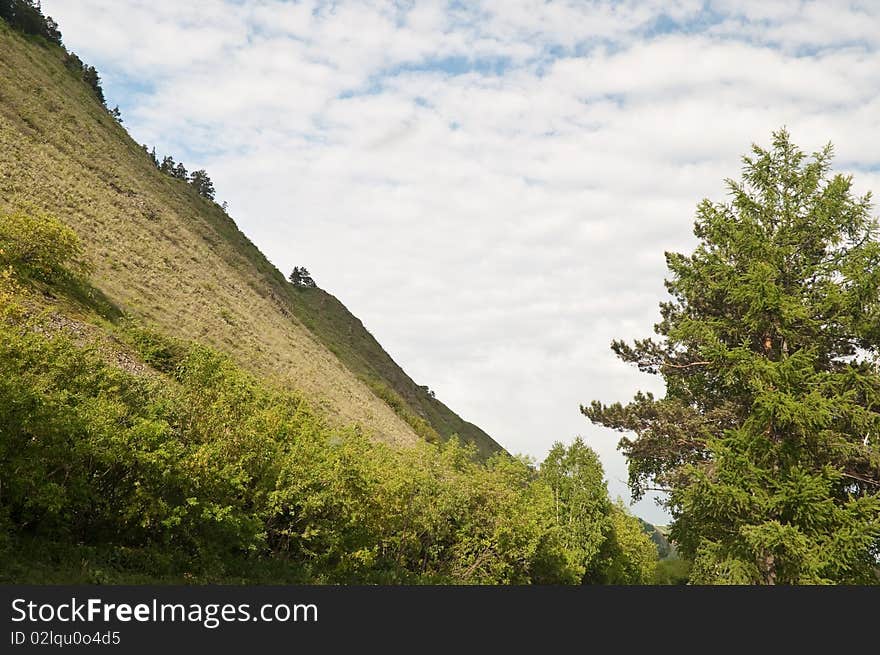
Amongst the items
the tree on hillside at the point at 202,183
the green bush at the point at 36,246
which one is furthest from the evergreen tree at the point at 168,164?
the green bush at the point at 36,246

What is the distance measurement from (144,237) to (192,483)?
45150 millimetres

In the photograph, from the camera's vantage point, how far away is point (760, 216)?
68.2 ft

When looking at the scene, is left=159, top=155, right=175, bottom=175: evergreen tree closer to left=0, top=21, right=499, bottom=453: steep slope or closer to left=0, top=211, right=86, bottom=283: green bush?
left=0, top=21, right=499, bottom=453: steep slope

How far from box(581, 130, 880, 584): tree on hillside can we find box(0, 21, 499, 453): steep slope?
3119 cm

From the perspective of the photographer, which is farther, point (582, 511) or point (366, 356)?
point (366, 356)

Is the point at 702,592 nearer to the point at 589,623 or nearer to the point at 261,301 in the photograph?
the point at 589,623

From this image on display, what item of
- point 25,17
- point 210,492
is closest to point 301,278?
point 25,17

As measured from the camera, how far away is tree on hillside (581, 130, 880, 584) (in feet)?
55.9

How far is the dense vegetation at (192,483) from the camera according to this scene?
46.9ft

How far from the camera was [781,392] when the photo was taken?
17531mm

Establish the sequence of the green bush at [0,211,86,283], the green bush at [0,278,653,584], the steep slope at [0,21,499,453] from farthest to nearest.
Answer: the steep slope at [0,21,499,453], the green bush at [0,211,86,283], the green bush at [0,278,653,584]

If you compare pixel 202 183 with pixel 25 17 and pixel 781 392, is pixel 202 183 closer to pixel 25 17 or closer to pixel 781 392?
pixel 25 17

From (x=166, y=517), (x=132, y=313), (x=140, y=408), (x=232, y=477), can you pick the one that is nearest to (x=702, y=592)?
(x=232, y=477)

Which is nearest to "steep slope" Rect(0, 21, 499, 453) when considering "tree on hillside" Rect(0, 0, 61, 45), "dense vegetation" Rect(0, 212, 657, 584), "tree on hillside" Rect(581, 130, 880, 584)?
"tree on hillside" Rect(0, 0, 61, 45)
